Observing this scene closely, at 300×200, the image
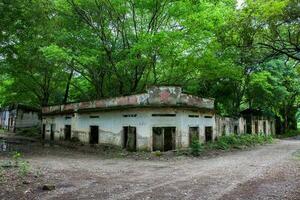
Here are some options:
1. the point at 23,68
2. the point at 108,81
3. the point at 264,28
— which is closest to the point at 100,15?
the point at 108,81

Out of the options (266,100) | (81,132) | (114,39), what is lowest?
(81,132)

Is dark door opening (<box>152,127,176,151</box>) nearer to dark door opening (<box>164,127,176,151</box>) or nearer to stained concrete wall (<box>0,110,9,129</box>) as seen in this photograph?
dark door opening (<box>164,127,176,151</box>)

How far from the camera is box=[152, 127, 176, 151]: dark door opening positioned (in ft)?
61.3

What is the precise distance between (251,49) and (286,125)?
3298 cm

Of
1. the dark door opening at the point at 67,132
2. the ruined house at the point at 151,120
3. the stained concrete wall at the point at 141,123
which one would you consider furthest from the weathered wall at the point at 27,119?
the ruined house at the point at 151,120

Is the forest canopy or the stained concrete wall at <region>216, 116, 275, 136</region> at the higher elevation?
the forest canopy

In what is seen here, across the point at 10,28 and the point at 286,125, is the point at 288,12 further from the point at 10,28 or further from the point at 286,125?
the point at 286,125

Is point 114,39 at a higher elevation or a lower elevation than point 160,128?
higher

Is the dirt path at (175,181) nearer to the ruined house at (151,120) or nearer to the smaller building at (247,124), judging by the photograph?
the ruined house at (151,120)

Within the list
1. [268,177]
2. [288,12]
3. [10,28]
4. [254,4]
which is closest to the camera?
[268,177]

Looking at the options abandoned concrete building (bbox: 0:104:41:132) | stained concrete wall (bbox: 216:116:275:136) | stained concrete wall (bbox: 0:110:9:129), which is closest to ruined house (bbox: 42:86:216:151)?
stained concrete wall (bbox: 216:116:275:136)

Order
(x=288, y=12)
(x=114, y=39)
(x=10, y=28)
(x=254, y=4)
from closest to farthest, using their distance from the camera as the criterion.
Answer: (x=288, y=12)
(x=254, y=4)
(x=10, y=28)
(x=114, y=39)

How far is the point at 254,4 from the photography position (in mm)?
13094

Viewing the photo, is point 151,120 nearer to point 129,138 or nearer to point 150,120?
point 150,120
